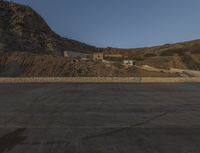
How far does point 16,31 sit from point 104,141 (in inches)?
3375

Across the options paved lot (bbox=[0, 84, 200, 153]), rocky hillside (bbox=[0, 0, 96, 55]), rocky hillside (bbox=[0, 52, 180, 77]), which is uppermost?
rocky hillside (bbox=[0, 0, 96, 55])

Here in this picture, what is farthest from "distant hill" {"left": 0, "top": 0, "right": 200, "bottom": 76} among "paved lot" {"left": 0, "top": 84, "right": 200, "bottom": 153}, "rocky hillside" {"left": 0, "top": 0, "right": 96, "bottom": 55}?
"paved lot" {"left": 0, "top": 84, "right": 200, "bottom": 153}

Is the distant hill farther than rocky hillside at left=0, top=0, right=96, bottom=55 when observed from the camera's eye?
No

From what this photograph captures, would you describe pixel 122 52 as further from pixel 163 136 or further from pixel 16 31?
pixel 163 136

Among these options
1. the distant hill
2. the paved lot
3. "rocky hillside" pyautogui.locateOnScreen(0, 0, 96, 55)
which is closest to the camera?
the paved lot

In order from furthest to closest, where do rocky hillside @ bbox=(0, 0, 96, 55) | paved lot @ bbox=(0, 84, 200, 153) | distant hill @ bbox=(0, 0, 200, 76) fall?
rocky hillside @ bbox=(0, 0, 96, 55), distant hill @ bbox=(0, 0, 200, 76), paved lot @ bbox=(0, 84, 200, 153)

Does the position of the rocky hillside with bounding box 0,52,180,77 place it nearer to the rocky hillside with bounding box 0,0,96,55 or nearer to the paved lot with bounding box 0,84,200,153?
the rocky hillside with bounding box 0,0,96,55

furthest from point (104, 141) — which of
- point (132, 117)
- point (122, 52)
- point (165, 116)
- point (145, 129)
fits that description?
point (122, 52)

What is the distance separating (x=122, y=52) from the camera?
13062 centimetres

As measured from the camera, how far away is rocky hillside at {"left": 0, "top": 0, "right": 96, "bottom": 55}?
81.7 m

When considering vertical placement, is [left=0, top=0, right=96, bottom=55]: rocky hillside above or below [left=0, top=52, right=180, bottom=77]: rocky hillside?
above

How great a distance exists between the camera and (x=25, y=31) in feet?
293

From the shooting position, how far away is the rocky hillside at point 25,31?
8169 cm

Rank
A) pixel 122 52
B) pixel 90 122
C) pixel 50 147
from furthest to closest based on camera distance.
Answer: pixel 122 52, pixel 90 122, pixel 50 147
